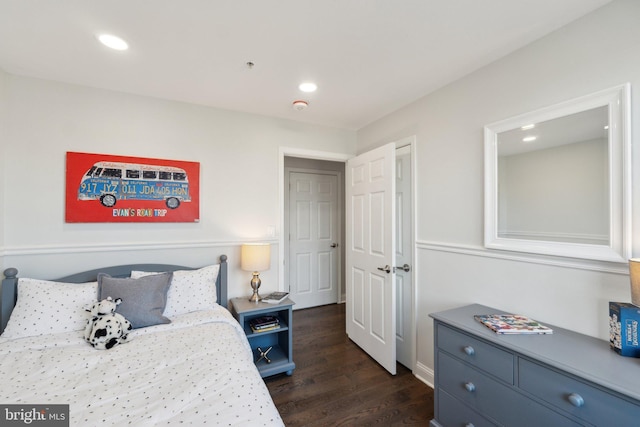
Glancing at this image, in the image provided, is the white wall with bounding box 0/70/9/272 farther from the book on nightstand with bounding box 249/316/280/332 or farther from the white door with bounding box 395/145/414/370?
the white door with bounding box 395/145/414/370

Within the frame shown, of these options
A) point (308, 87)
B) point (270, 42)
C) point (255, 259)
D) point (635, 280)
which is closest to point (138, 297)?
point (255, 259)

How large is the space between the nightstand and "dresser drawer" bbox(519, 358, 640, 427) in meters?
1.70

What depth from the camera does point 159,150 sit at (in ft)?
7.86

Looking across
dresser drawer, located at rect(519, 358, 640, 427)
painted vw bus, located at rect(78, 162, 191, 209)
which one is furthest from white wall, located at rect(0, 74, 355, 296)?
dresser drawer, located at rect(519, 358, 640, 427)

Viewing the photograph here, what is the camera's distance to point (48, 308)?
175cm

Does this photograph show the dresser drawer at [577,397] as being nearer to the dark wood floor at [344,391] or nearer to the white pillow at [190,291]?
the dark wood floor at [344,391]

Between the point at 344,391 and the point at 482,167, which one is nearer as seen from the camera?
the point at 482,167

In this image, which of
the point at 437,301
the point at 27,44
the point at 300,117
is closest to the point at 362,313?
the point at 437,301

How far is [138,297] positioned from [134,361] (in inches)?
21.5

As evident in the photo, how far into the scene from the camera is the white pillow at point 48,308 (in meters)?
1.69

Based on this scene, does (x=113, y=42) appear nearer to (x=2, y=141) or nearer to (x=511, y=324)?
(x=2, y=141)

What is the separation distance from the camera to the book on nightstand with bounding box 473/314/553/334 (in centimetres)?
143

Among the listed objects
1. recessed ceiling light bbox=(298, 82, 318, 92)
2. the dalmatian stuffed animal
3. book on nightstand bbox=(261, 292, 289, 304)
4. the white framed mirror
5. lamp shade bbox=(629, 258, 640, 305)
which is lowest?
book on nightstand bbox=(261, 292, 289, 304)

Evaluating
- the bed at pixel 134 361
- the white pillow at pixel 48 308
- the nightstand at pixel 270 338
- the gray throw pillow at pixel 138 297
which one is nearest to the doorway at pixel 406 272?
the nightstand at pixel 270 338
